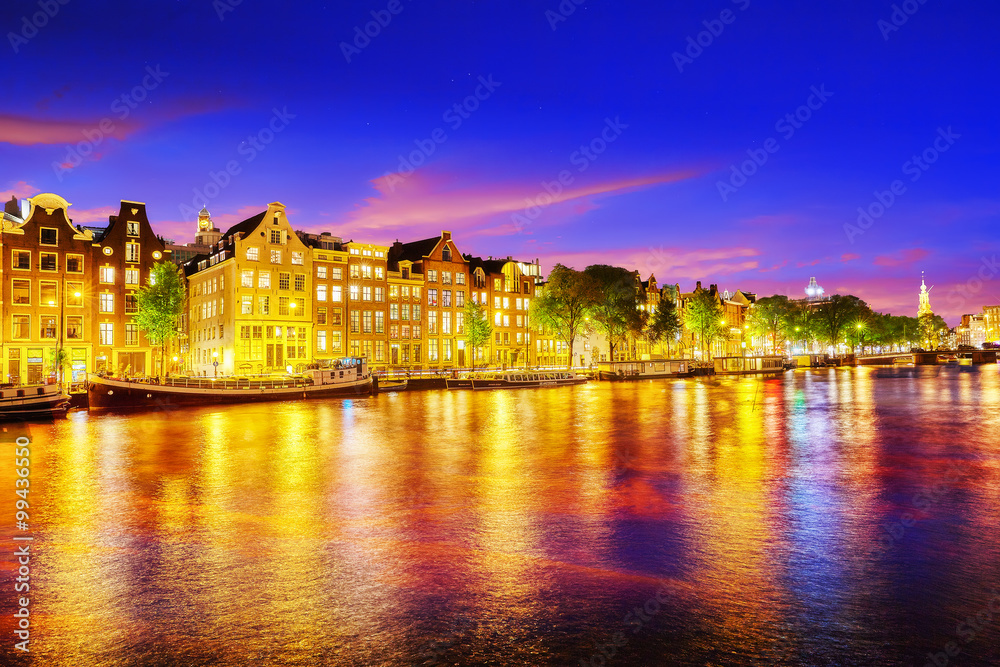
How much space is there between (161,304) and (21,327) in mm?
14456

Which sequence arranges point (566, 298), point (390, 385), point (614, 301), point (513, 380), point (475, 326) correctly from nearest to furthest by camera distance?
point (390, 385) → point (513, 380) → point (475, 326) → point (566, 298) → point (614, 301)

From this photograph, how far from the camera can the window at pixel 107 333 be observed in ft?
237

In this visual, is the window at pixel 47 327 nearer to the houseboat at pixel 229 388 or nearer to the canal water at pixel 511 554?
the houseboat at pixel 229 388

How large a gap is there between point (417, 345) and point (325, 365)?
27227mm

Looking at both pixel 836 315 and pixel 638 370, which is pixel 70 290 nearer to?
pixel 638 370

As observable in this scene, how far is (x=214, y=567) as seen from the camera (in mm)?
12367

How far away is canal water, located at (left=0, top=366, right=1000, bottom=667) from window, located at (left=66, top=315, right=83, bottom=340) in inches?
1954

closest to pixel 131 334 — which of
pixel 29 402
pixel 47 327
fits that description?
pixel 47 327

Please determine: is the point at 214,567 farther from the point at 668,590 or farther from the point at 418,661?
the point at 668,590

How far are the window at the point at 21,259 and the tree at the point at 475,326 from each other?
179 feet

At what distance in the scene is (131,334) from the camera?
74625mm

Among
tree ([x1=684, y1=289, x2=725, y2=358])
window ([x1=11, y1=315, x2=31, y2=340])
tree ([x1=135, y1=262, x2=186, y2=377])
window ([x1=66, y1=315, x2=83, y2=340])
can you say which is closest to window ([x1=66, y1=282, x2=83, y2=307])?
window ([x1=66, y1=315, x2=83, y2=340])

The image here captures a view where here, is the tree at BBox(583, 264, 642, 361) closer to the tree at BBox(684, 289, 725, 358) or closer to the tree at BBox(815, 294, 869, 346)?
the tree at BBox(684, 289, 725, 358)

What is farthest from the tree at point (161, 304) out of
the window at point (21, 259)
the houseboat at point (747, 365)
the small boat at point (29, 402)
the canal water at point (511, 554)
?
the houseboat at point (747, 365)
